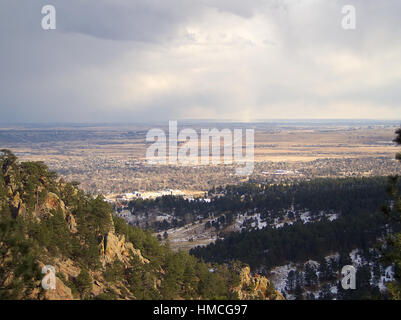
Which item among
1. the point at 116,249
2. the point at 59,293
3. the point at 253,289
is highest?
the point at 59,293

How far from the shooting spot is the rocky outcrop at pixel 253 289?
103 ft

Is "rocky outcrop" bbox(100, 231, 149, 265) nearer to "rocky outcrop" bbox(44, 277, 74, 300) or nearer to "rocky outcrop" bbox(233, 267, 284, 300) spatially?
"rocky outcrop" bbox(44, 277, 74, 300)

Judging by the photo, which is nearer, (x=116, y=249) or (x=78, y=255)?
(x=78, y=255)

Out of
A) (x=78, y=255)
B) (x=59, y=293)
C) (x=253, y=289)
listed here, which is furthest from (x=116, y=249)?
(x=253, y=289)

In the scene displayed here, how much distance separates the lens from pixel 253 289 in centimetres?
3247

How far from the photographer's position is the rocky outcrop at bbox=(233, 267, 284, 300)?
31.4 meters

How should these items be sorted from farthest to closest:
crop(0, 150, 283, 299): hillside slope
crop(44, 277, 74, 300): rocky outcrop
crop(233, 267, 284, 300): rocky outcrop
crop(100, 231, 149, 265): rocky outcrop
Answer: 1. crop(233, 267, 284, 300): rocky outcrop
2. crop(100, 231, 149, 265): rocky outcrop
3. crop(44, 277, 74, 300): rocky outcrop
4. crop(0, 150, 283, 299): hillside slope

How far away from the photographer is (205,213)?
85.2 metres

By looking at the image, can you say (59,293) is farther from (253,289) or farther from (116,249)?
(253,289)

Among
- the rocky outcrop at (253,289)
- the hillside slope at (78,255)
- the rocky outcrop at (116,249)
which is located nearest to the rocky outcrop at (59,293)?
the hillside slope at (78,255)

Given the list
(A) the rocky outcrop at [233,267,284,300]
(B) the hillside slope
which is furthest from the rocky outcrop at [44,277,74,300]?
(A) the rocky outcrop at [233,267,284,300]

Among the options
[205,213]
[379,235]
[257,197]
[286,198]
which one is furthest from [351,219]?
[205,213]

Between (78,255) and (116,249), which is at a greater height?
(78,255)

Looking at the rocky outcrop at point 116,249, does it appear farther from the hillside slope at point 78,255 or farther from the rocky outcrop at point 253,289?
the rocky outcrop at point 253,289
